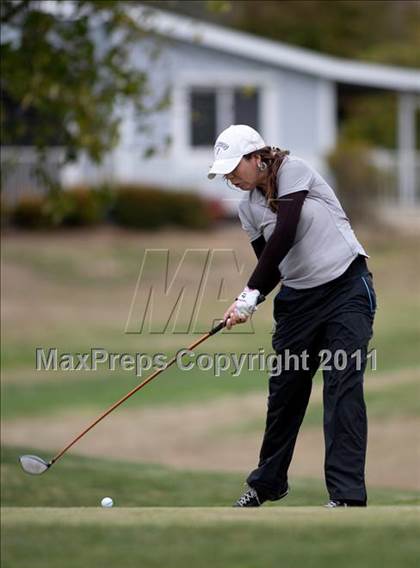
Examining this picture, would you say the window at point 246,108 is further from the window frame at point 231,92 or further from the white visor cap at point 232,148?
the white visor cap at point 232,148

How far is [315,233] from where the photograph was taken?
7379mm

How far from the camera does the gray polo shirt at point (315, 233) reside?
7.34m

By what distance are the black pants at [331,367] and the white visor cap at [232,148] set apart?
0.81 metres

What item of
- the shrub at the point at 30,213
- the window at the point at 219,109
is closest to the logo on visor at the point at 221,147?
the shrub at the point at 30,213

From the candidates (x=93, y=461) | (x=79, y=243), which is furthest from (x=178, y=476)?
(x=79, y=243)

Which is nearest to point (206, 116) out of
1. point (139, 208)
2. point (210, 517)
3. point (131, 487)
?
point (139, 208)

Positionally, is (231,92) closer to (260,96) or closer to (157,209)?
(260,96)

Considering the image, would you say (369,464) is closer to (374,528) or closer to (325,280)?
(325,280)

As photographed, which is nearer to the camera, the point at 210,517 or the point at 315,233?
the point at 210,517

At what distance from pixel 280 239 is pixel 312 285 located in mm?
389

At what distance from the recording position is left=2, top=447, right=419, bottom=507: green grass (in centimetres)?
963

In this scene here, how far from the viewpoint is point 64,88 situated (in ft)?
44.1

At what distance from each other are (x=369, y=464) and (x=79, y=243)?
1647 centimetres

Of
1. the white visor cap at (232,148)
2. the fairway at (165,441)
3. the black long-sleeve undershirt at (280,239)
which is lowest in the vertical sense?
the fairway at (165,441)
